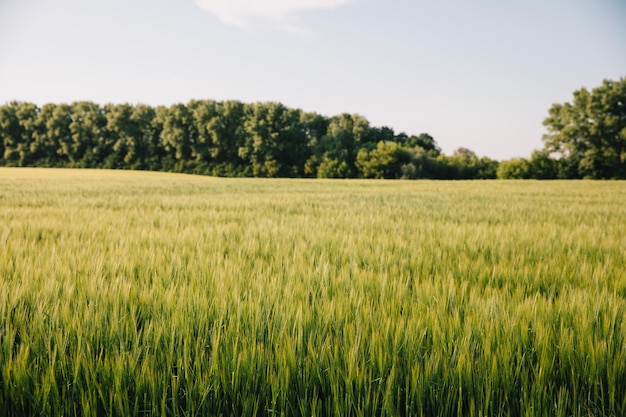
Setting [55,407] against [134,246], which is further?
[134,246]

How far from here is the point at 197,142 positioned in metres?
54.4

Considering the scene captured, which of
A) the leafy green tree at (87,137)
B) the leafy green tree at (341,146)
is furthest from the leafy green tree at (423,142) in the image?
the leafy green tree at (87,137)

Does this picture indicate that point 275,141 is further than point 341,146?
No

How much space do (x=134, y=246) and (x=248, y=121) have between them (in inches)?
2105

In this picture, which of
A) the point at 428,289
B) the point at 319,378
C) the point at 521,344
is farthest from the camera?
the point at 428,289

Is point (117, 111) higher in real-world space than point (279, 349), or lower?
higher

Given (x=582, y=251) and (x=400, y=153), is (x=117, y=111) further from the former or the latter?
(x=582, y=251)

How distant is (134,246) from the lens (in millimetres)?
2994

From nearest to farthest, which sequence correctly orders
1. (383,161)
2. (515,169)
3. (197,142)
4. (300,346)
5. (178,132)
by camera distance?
(300,346), (515,169), (383,161), (178,132), (197,142)

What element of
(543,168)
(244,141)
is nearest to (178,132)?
(244,141)

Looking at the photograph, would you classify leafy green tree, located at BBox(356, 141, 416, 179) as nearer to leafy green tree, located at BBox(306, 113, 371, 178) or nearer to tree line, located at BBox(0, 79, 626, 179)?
tree line, located at BBox(0, 79, 626, 179)

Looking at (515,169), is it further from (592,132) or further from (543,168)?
(592,132)

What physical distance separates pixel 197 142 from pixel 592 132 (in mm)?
59017

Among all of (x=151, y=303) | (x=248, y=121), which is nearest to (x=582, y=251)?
Result: (x=151, y=303)
